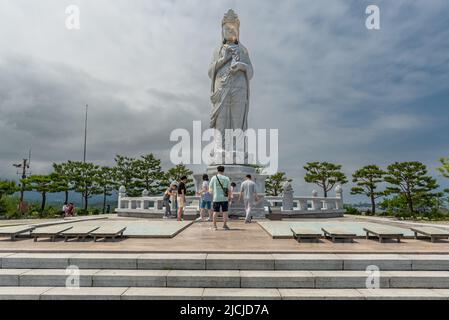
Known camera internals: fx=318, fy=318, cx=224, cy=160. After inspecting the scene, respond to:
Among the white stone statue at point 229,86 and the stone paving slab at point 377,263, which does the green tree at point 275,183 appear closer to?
the white stone statue at point 229,86

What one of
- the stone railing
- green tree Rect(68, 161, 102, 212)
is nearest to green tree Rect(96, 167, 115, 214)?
green tree Rect(68, 161, 102, 212)

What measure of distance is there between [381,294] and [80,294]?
4.72m

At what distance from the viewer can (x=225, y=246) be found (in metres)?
6.98

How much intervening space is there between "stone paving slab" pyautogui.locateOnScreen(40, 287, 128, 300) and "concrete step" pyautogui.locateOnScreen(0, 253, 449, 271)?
2.27 ft

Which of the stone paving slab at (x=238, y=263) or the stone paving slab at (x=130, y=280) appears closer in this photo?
the stone paving slab at (x=130, y=280)

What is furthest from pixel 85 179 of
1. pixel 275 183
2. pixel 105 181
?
pixel 275 183

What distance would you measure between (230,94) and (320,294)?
50.2 feet

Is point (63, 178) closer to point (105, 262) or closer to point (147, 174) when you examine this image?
point (147, 174)

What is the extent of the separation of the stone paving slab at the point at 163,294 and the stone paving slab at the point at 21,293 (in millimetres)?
1416

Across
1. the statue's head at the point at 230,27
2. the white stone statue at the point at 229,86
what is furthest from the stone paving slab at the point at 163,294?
the statue's head at the point at 230,27

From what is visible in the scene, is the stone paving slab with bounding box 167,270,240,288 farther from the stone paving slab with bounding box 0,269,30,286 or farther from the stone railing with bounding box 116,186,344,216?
the stone railing with bounding box 116,186,344,216

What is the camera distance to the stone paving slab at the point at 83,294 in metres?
4.94

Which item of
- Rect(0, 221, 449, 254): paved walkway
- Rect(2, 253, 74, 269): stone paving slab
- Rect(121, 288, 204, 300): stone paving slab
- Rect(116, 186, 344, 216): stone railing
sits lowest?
Rect(121, 288, 204, 300): stone paving slab

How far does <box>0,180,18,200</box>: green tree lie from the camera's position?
29.2 m
